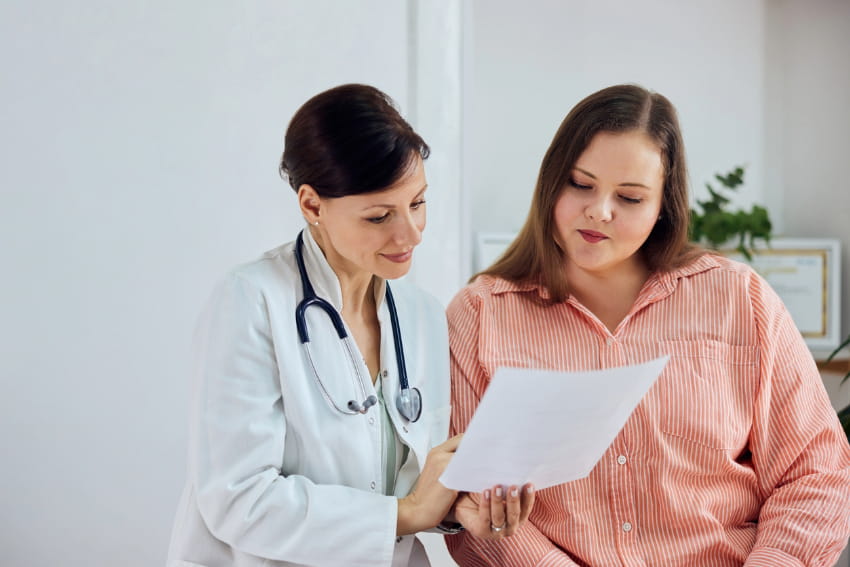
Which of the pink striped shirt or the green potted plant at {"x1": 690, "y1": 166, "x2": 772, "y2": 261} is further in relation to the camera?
the green potted plant at {"x1": 690, "y1": 166, "x2": 772, "y2": 261}

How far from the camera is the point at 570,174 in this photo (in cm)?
175

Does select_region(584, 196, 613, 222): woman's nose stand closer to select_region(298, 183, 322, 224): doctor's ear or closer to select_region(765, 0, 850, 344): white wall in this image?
select_region(298, 183, 322, 224): doctor's ear

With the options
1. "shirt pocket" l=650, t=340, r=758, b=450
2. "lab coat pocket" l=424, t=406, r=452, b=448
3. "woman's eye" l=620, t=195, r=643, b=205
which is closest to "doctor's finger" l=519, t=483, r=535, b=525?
"lab coat pocket" l=424, t=406, r=452, b=448

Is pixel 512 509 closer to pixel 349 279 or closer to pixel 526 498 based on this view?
pixel 526 498

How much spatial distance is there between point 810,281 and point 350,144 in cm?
256

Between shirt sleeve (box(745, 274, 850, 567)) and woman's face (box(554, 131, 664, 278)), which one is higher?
woman's face (box(554, 131, 664, 278))

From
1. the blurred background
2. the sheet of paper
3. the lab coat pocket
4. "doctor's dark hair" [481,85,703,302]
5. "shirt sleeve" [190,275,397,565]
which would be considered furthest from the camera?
the blurred background

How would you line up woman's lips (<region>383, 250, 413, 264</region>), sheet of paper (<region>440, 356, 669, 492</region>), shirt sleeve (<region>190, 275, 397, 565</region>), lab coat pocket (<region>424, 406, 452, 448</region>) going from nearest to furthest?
1. sheet of paper (<region>440, 356, 669, 492</region>)
2. shirt sleeve (<region>190, 275, 397, 565</region>)
3. woman's lips (<region>383, 250, 413, 264</region>)
4. lab coat pocket (<region>424, 406, 452, 448</region>)

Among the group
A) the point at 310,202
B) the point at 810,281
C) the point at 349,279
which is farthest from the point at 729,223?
the point at 310,202

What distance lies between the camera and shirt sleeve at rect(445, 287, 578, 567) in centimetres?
165

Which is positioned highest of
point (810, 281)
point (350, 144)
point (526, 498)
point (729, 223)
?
point (350, 144)

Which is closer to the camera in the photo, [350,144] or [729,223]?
[350,144]

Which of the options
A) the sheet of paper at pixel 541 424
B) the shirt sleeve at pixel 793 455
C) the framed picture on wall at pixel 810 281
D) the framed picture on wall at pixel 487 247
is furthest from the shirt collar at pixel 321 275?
the framed picture on wall at pixel 810 281

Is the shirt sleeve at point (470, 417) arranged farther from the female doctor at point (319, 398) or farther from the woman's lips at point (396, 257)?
the woman's lips at point (396, 257)
